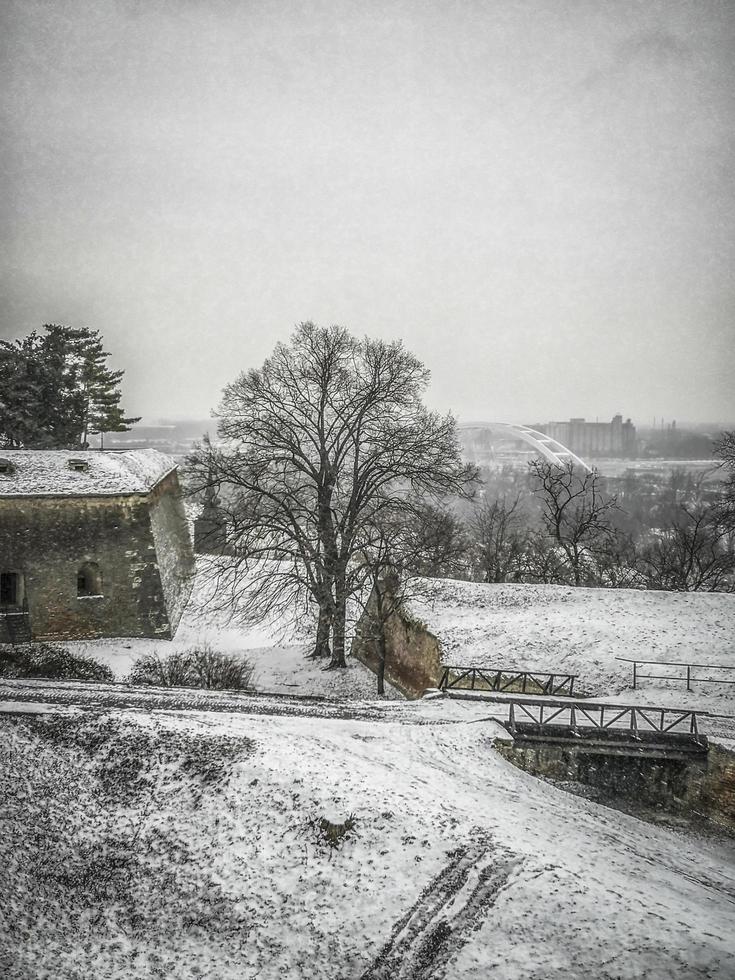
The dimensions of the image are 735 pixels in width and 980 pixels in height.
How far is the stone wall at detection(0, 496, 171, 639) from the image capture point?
19031 mm

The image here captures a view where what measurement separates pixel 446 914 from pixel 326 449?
13475 millimetres

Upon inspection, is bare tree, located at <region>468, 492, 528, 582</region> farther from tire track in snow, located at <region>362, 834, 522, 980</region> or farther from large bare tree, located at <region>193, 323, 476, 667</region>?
tire track in snow, located at <region>362, 834, 522, 980</region>

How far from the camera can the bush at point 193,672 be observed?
15.8m

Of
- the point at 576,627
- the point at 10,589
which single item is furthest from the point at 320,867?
the point at 10,589

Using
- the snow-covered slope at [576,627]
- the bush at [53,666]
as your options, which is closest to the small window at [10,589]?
the bush at [53,666]

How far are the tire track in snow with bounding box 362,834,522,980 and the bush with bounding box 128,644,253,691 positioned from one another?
29.1 feet

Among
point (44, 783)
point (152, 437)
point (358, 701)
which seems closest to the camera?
point (44, 783)

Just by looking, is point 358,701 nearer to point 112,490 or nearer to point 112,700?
point 112,700

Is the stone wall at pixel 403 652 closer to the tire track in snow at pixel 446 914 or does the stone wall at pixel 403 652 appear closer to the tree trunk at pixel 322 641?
the tree trunk at pixel 322 641

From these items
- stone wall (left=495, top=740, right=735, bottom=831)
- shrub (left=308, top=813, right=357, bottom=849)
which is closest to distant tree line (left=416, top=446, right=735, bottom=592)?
stone wall (left=495, top=740, right=735, bottom=831)

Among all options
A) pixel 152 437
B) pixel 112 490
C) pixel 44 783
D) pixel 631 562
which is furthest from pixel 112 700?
pixel 152 437

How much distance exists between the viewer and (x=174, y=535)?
79.1 ft

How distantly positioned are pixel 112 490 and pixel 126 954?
47.0 ft

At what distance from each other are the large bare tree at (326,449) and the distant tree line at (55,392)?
1739cm
